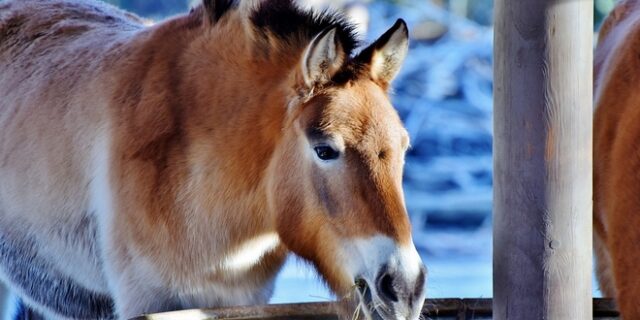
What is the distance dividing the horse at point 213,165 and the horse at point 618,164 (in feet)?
2.40

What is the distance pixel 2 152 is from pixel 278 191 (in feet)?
4.69

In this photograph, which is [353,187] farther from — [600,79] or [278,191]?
[600,79]

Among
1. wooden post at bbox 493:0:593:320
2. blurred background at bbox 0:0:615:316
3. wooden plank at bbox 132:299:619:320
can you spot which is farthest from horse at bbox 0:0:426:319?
blurred background at bbox 0:0:615:316

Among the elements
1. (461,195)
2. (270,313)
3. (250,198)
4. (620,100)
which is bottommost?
(461,195)

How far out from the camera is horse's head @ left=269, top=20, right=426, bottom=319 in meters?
2.55

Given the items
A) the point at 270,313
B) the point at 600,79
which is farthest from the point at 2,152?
the point at 600,79

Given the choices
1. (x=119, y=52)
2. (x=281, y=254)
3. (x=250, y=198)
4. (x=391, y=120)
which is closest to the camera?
(x=391, y=120)

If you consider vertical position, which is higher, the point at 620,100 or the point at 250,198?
the point at 620,100

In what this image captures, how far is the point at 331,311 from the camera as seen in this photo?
9.38ft

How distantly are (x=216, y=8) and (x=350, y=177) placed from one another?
93 cm

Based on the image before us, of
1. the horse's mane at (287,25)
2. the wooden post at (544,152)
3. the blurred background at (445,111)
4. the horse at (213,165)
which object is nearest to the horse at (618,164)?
the wooden post at (544,152)

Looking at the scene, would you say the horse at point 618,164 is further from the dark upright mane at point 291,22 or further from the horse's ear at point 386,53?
the dark upright mane at point 291,22

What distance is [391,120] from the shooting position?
2.79 m

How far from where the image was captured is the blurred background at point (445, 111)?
28.8 feet
